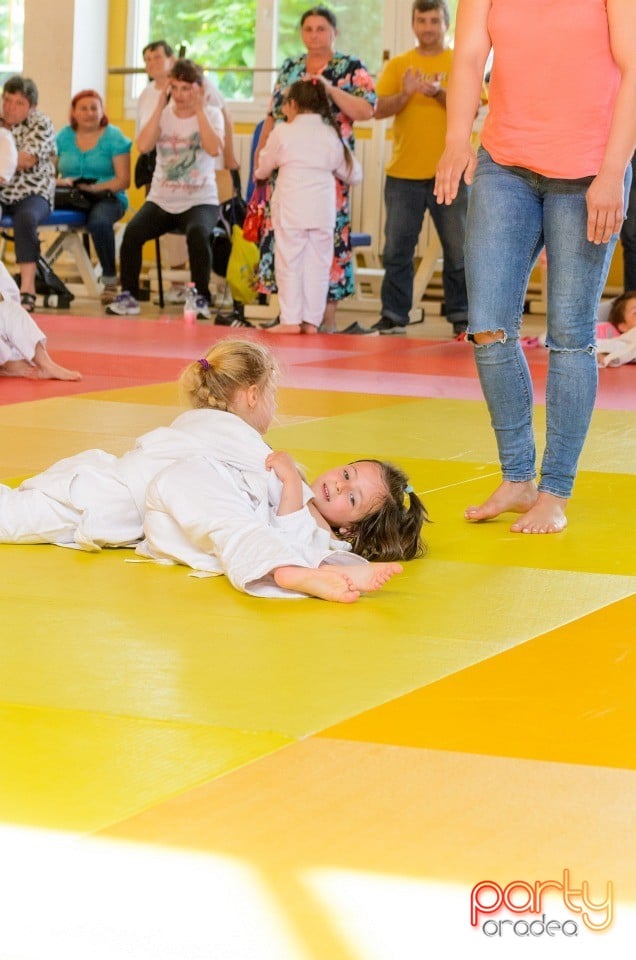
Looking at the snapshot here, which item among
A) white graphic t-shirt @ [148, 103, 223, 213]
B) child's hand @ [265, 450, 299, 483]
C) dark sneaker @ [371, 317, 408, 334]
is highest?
white graphic t-shirt @ [148, 103, 223, 213]

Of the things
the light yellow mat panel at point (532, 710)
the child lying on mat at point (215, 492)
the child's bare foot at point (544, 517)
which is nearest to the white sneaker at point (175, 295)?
the child's bare foot at point (544, 517)

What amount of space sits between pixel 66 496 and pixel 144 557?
8.8 inches

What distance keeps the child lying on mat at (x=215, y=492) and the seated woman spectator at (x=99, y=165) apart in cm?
713

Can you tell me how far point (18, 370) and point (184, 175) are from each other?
384cm

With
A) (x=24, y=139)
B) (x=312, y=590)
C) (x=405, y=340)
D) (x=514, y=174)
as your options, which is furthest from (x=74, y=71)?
(x=312, y=590)

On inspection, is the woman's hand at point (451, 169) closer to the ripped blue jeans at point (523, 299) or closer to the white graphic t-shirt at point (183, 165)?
the ripped blue jeans at point (523, 299)

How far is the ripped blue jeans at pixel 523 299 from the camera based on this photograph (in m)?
3.41

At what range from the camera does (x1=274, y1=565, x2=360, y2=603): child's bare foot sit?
2.74 m

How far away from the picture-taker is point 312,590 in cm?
275

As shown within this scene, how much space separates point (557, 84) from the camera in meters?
3.35

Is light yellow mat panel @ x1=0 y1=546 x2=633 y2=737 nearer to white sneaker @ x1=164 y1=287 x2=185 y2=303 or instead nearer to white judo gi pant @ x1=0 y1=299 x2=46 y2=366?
white judo gi pant @ x1=0 y1=299 x2=46 y2=366

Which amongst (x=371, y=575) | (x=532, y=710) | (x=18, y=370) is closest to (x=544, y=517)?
(x=371, y=575)

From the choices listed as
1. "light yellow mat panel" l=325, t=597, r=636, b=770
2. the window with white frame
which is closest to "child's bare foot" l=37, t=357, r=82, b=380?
"light yellow mat panel" l=325, t=597, r=636, b=770

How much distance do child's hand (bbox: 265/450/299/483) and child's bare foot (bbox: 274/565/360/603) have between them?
0.35 meters
